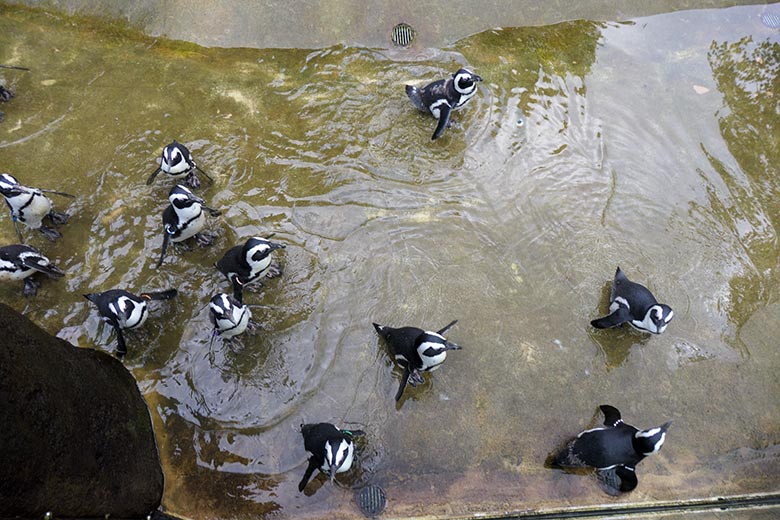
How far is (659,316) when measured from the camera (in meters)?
4.18

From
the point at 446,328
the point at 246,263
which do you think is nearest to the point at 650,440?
the point at 446,328

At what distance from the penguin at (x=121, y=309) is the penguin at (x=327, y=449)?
1725 millimetres

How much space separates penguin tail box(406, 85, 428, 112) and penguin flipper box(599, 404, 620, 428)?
373cm

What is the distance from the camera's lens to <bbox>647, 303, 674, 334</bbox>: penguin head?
418 centimetres

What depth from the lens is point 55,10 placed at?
6.75 m

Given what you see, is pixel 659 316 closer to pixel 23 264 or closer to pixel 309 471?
pixel 309 471

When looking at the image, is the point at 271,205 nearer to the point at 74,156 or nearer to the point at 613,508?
the point at 74,156

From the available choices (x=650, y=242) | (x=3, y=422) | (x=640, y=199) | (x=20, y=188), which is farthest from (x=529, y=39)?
(x=3, y=422)

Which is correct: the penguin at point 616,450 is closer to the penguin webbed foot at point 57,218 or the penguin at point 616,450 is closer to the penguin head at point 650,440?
the penguin head at point 650,440

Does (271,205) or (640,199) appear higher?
(640,199)

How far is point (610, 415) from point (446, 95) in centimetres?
364

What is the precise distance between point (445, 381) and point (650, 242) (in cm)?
263

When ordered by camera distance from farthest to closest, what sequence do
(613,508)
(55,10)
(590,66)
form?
(55,10)
(590,66)
(613,508)

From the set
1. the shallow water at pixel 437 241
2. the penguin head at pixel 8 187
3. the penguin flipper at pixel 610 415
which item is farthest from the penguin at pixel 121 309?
the penguin flipper at pixel 610 415
